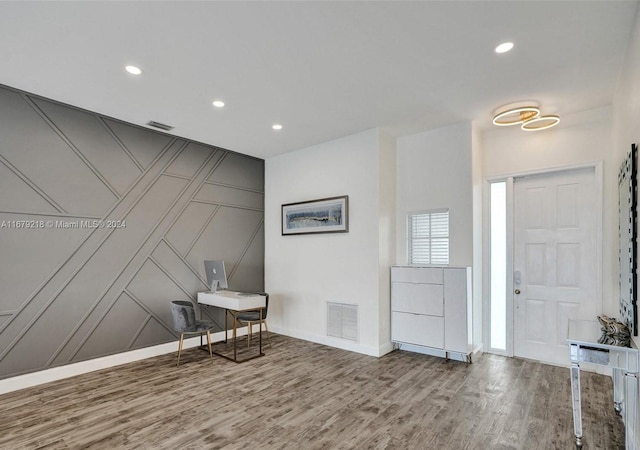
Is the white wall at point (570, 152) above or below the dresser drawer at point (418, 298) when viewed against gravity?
above

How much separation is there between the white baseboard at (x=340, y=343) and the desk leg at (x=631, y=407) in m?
2.57

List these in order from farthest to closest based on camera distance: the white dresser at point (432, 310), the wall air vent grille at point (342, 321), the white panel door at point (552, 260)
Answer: the wall air vent grille at point (342, 321), the white dresser at point (432, 310), the white panel door at point (552, 260)

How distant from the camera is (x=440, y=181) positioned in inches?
183

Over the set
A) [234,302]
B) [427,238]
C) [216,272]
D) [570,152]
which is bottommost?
[234,302]

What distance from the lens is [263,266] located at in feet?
19.8

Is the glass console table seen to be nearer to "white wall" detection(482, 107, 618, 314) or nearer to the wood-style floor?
the wood-style floor

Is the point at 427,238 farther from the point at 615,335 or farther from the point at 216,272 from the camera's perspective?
the point at 216,272

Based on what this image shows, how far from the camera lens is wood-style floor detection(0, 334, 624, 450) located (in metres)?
2.55

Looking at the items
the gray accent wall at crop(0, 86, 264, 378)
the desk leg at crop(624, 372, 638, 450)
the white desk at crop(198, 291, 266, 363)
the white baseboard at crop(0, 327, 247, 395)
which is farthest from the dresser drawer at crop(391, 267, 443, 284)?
the white baseboard at crop(0, 327, 247, 395)

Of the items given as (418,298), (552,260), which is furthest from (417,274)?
(552,260)

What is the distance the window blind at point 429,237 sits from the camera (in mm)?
4648

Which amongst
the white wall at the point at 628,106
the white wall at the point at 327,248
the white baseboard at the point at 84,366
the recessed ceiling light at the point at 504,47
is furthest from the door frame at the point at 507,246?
the white baseboard at the point at 84,366

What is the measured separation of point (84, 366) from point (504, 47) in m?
5.39

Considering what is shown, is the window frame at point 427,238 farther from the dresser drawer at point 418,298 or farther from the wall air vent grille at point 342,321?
the wall air vent grille at point 342,321
